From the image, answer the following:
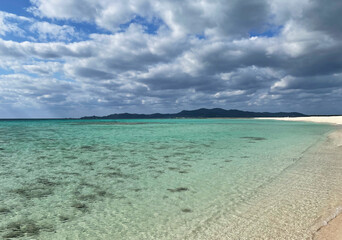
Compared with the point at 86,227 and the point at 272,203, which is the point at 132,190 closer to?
the point at 86,227

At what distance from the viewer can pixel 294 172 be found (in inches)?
446

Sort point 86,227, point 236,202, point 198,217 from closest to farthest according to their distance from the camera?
point 86,227 → point 198,217 → point 236,202

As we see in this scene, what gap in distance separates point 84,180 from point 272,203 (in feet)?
25.8

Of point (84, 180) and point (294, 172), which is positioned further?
point (294, 172)

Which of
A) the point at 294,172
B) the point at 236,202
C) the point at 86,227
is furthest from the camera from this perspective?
the point at 294,172

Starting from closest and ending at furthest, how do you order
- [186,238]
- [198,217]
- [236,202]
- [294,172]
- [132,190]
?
[186,238] < [198,217] < [236,202] < [132,190] < [294,172]

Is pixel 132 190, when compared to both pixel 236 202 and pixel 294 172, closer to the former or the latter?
pixel 236 202

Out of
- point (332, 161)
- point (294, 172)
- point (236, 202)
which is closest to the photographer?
point (236, 202)

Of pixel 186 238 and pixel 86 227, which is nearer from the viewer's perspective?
pixel 186 238

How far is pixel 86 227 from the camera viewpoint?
5.76 meters

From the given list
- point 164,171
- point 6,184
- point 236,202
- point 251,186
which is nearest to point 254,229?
point 236,202

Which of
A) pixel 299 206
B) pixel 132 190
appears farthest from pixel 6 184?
pixel 299 206

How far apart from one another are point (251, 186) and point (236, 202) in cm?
208

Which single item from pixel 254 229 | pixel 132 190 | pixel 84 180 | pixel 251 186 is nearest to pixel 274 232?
pixel 254 229
